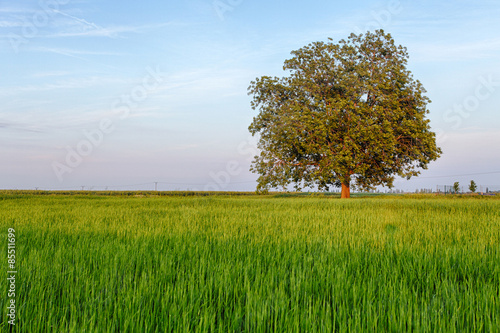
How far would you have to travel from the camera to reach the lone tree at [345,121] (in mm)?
27359

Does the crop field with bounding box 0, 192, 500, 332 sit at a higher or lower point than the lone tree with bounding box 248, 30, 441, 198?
lower

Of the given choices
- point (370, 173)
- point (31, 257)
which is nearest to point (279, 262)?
point (31, 257)

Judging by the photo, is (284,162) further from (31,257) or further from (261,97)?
(31,257)

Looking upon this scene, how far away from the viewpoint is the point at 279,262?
12.8 feet

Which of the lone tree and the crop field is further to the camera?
the lone tree

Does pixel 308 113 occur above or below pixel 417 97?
below

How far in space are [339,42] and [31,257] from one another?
3309cm

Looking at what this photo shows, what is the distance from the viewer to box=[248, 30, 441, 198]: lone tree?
89.8ft

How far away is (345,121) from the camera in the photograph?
2827cm

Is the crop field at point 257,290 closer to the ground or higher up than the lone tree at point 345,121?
closer to the ground

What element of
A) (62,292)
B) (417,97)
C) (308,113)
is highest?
(417,97)

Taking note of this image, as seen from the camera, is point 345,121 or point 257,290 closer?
point 257,290

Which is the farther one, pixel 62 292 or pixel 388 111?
pixel 388 111

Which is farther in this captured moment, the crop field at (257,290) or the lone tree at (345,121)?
the lone tree at (345,121)
